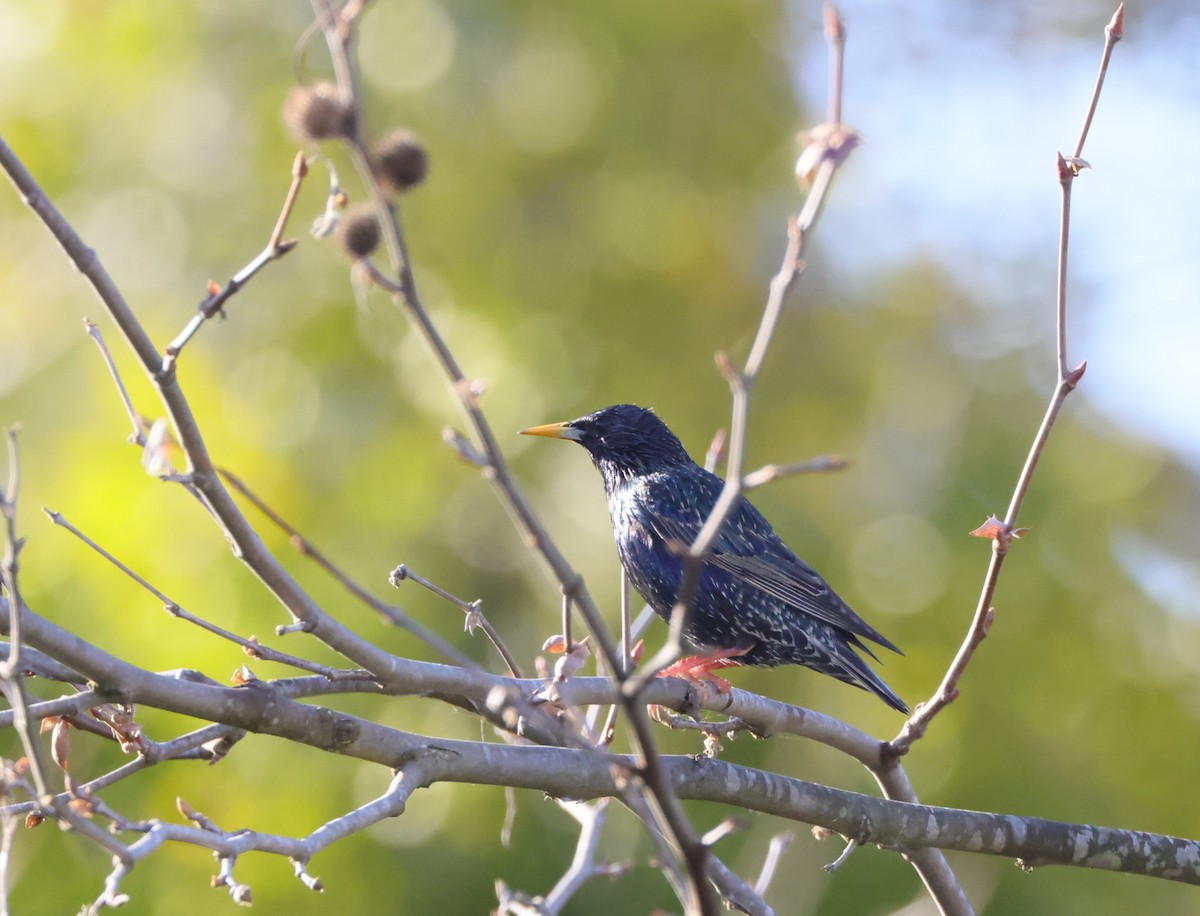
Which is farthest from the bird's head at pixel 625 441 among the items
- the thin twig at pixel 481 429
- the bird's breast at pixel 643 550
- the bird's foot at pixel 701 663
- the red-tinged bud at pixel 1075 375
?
the thin twig at pixel 481 429

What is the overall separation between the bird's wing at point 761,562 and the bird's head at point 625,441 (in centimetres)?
34

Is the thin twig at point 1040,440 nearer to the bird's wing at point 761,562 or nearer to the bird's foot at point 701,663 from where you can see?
the bird's foot at point 701,663

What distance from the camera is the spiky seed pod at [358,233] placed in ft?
4.75

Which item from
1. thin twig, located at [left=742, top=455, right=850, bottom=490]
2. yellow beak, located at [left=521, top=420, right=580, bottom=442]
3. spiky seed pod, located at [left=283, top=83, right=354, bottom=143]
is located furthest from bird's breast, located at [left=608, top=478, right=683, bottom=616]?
spiky seed pod, located at [left=283, top=83, right=354, bottom=143]

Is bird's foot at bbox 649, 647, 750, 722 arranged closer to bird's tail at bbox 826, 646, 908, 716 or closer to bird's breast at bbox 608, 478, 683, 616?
bird's breast at bbox 608, 478, 683, 616

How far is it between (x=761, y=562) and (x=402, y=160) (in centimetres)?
305

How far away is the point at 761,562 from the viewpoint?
4.26 m

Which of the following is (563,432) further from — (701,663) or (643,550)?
(701,663)

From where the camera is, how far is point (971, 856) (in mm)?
5777

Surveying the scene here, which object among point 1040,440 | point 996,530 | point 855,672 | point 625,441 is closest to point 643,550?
point 625,441

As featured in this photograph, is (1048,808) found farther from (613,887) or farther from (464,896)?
(464,896)

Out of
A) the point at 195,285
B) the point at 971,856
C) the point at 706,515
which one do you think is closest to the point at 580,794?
the point at 706,515

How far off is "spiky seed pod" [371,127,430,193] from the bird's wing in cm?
289

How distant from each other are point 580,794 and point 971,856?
3.98 metres
